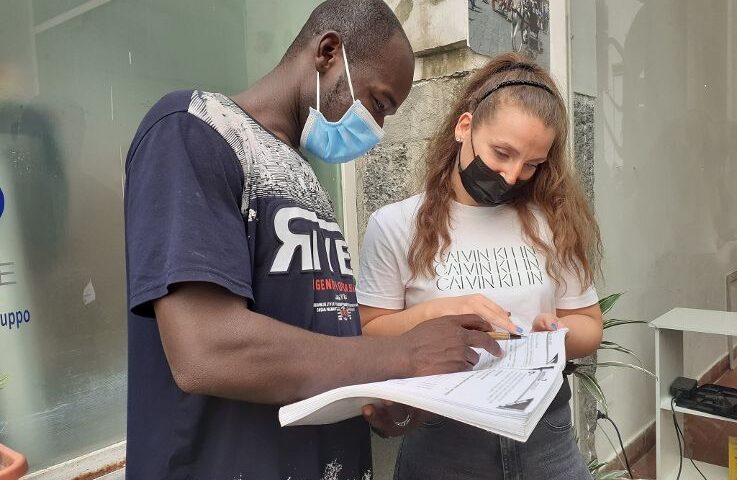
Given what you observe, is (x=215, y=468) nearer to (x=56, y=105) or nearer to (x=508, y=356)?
(x=508, y=356)

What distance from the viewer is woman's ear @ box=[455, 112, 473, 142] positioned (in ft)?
5.06

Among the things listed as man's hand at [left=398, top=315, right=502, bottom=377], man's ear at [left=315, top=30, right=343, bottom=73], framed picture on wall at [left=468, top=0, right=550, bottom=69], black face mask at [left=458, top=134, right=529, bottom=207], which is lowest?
man's hand at [left=398, top=315, right=502, bottom=377]

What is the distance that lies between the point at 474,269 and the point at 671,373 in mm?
2276

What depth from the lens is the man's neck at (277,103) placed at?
104 centimetres

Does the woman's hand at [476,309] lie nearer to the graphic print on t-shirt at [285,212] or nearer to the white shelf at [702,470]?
the graphic print on t-shirt at [285,212]

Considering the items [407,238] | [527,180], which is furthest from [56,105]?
[527,180]

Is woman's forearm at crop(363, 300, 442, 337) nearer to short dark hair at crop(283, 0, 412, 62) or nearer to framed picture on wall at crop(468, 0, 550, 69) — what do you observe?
short dark hair at crop(283, 0, 412, 62)

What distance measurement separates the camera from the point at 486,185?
1458mm

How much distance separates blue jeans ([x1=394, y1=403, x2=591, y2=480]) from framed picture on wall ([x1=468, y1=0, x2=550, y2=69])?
1493 millimetres

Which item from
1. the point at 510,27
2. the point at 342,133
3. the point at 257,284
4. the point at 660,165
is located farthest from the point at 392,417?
Answer: the point at 660,165

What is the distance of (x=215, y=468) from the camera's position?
868mm

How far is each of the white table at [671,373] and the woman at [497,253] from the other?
180 cm

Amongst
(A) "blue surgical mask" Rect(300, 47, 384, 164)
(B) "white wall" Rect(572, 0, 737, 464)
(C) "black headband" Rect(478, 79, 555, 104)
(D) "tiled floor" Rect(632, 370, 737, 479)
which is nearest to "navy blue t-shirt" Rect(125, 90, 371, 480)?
(A) "blue surgical mask" Rect(300, 47, 384, 164)

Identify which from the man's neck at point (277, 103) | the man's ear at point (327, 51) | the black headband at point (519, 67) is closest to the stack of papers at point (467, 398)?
the man's neck at point (277, 103)
